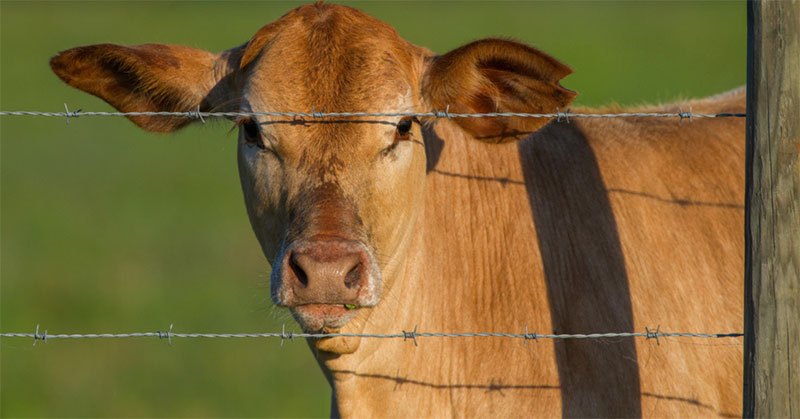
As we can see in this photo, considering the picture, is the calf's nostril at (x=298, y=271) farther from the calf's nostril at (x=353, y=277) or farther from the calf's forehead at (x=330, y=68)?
the calf's forehead at (x=330, y=68)

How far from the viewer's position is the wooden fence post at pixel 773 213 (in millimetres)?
3371

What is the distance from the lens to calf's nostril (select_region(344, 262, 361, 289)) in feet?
13.2

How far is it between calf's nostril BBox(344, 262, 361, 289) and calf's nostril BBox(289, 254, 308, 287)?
0.15 metres

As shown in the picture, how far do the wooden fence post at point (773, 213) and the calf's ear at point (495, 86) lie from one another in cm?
115

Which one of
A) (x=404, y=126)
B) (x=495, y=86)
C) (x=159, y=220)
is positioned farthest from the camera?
(x=159, y=220)

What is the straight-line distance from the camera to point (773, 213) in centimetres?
343

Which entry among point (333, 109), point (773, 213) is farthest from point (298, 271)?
point (773, 213)

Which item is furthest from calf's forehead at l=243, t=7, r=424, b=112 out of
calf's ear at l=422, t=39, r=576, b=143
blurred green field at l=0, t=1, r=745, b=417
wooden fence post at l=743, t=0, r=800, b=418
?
wooden fence post at l=743, t=0, r=800, b=418

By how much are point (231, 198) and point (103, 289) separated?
5.65m

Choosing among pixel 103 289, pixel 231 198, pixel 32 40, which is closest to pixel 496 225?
pixel 103 289

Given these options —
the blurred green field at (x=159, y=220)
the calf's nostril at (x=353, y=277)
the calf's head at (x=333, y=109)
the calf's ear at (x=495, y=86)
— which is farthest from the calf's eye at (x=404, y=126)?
the blurred green field at (x=159, y=220)

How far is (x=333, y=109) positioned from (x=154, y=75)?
3.18 feet

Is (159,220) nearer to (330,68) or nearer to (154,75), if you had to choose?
(154,75)

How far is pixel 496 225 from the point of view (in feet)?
16.6
